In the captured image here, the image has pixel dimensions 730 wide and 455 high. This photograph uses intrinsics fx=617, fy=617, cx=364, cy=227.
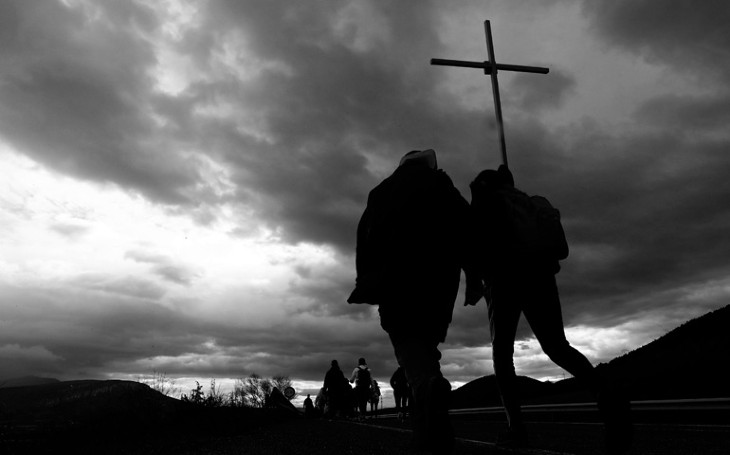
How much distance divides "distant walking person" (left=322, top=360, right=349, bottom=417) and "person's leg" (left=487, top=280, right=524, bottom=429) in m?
17.5

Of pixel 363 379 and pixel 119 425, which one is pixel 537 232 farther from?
pixel 363 379

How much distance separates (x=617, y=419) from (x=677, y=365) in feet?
57.0

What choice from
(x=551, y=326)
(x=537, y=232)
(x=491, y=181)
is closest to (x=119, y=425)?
(x=491, y=181)

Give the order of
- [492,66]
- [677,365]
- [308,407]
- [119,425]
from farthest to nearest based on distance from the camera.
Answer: [308,407] → [677,365] → [119,425] → [492,66]

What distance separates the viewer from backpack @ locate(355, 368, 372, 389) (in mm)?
19031

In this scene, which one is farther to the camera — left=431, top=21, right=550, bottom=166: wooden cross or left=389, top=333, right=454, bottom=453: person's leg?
left=431, top=21, right=550, bottom=166: wooden cross

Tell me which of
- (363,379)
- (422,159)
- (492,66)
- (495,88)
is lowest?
(422,159)

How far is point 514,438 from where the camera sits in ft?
14.4

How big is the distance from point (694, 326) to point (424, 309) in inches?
958

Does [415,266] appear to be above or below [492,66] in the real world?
below

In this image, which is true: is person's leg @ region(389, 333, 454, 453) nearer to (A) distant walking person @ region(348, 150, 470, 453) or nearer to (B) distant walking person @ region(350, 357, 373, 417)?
(A) distant walking person @ region(348, 150, 470, 453)

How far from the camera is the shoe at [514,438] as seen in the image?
14.4ft

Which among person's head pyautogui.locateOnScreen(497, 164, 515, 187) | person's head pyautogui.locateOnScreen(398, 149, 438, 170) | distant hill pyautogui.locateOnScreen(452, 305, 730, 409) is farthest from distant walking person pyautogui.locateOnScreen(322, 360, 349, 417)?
person's head pyautogui.locateOnScreen(398, 149, 438, 170)

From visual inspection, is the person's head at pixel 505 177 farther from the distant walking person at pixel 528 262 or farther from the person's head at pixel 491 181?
the distant walking person at pixel 528 262
